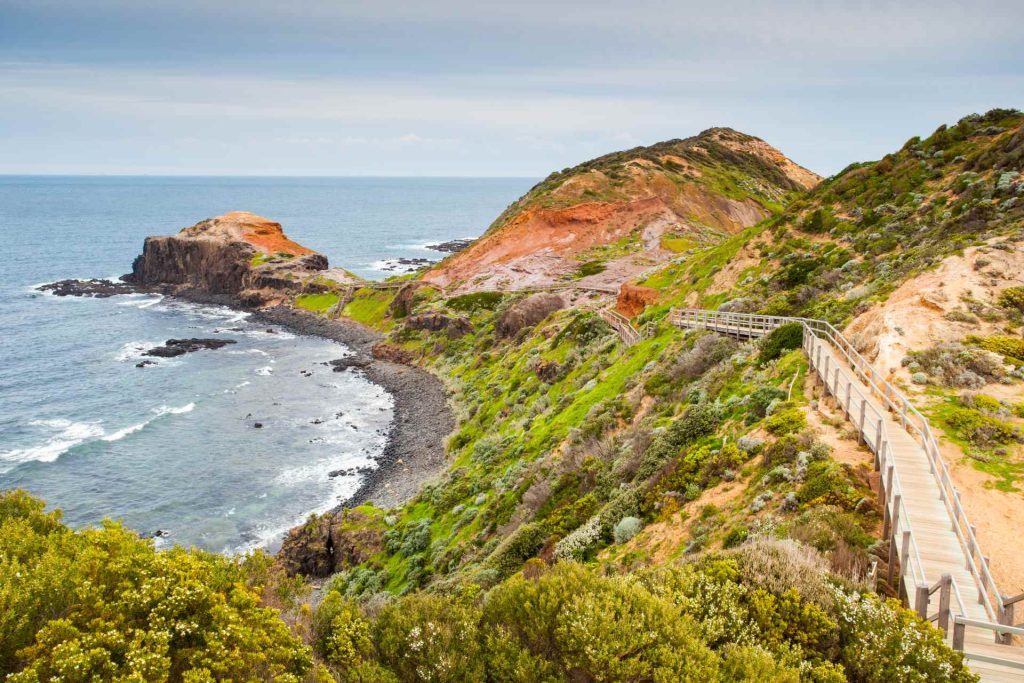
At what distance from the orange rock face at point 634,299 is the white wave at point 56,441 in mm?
44477

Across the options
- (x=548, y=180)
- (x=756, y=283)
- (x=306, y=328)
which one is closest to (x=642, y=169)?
(x=548, y=180)

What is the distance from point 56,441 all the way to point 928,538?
58.4m

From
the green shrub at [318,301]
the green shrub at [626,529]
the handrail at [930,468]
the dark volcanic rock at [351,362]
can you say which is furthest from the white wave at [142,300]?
the green shrub at [626,529]

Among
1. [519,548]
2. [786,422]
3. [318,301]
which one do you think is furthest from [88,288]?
[786,422]

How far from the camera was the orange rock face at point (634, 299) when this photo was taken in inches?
1975

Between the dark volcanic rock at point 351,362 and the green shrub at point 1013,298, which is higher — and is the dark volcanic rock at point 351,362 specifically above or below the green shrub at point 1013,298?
below

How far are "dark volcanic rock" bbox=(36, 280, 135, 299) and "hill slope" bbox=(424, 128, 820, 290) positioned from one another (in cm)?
5959

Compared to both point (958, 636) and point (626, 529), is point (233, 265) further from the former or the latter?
point (958, 636)

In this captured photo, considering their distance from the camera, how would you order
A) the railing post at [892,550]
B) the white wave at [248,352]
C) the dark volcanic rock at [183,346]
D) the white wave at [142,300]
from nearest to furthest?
the railing post at [892,550], the dark volcanic rock at [183,346], the white wave at [248,352], the white wave at [142,300]

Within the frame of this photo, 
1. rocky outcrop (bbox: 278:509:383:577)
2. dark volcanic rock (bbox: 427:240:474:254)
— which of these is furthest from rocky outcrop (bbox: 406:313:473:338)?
dark volcanic rock (bbox: 427:240:474:254)

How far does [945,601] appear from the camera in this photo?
920 centimetres

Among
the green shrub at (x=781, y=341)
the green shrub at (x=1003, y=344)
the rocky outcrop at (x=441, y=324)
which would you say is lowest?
the rocky outcrop at (x=441, y=324)

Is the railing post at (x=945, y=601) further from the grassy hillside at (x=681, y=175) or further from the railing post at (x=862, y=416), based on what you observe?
the grassy hillside at (x=681, y=175)

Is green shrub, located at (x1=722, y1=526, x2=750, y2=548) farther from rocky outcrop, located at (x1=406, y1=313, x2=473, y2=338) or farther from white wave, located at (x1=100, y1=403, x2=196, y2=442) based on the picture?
rocky outcrop, located at (x1=406, y1=313, x2=473, y2=338)
